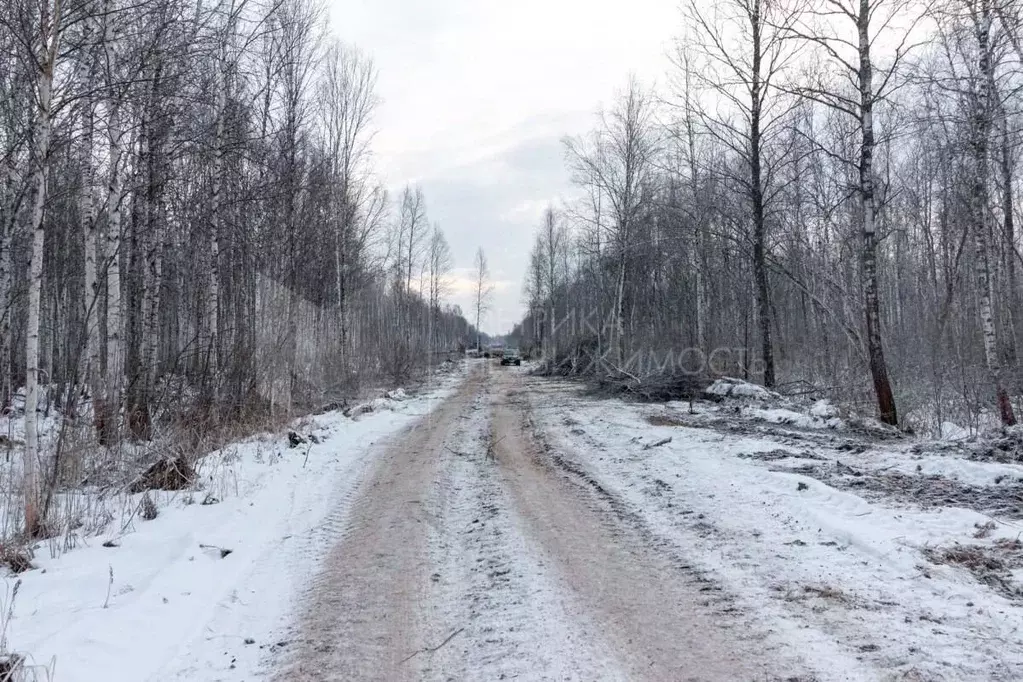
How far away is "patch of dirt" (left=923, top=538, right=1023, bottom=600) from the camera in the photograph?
3.88 m

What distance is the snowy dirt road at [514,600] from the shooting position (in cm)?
332

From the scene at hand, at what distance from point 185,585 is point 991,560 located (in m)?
5.85

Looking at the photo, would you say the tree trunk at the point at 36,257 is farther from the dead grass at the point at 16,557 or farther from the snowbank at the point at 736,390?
the snowbank at the point at 736,390

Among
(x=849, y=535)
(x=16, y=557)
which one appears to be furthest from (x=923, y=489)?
(x=16, y=557)

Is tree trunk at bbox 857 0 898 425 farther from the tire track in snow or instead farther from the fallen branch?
the fallen branch

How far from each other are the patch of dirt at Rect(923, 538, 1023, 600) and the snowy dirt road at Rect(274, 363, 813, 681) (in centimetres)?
168

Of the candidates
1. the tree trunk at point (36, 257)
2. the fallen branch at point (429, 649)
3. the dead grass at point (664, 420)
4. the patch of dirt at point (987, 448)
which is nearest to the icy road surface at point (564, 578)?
the fallen branch at point (429, 649)

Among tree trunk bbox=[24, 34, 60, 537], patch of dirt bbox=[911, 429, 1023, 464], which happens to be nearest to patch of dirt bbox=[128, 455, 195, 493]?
tree trunk bbox=[24, 34, 60, 537]

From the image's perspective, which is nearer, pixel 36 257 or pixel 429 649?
pixel 429 649

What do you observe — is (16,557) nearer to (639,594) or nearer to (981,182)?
(639,594)

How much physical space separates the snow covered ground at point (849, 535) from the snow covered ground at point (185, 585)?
127 inches

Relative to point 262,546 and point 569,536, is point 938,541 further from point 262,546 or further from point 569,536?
point 262,546

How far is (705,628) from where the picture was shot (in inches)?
145

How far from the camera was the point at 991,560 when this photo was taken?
426 cm
